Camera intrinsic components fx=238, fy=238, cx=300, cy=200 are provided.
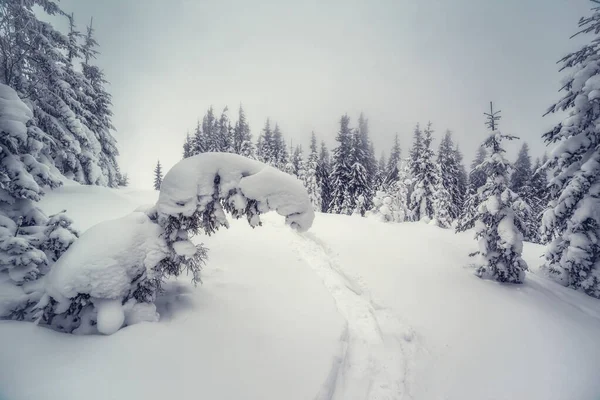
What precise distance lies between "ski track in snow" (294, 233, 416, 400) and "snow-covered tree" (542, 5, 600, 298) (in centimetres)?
857

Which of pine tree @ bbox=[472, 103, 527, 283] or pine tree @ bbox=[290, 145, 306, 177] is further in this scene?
pine tree @ bbox=[290, 145, 306, 177]

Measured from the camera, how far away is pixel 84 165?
620 inches

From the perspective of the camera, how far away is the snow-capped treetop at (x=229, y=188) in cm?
477

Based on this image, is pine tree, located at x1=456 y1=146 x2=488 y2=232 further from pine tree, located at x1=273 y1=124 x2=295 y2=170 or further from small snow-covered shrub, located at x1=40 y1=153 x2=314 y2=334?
pine tree, located at x1=273 y1=124 x2=295 y2=170

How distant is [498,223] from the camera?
10086 mm

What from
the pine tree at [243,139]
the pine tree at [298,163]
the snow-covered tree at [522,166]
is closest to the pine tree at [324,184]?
the pine tree at [298,163]

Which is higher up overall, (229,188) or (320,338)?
(229,188)

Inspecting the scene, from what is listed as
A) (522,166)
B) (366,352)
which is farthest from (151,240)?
(522,166)

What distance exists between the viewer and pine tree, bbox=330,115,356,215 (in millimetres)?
32472

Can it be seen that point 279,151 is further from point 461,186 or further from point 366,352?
point 366,352

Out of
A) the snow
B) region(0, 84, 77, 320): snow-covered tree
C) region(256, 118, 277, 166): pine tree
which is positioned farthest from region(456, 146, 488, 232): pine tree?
region(256, 118, 277, 166): pine tree

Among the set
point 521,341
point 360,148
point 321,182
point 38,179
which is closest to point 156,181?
point 321,182

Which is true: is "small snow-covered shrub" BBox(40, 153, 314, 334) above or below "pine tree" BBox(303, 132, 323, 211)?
below

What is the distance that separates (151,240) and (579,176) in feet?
49.4
